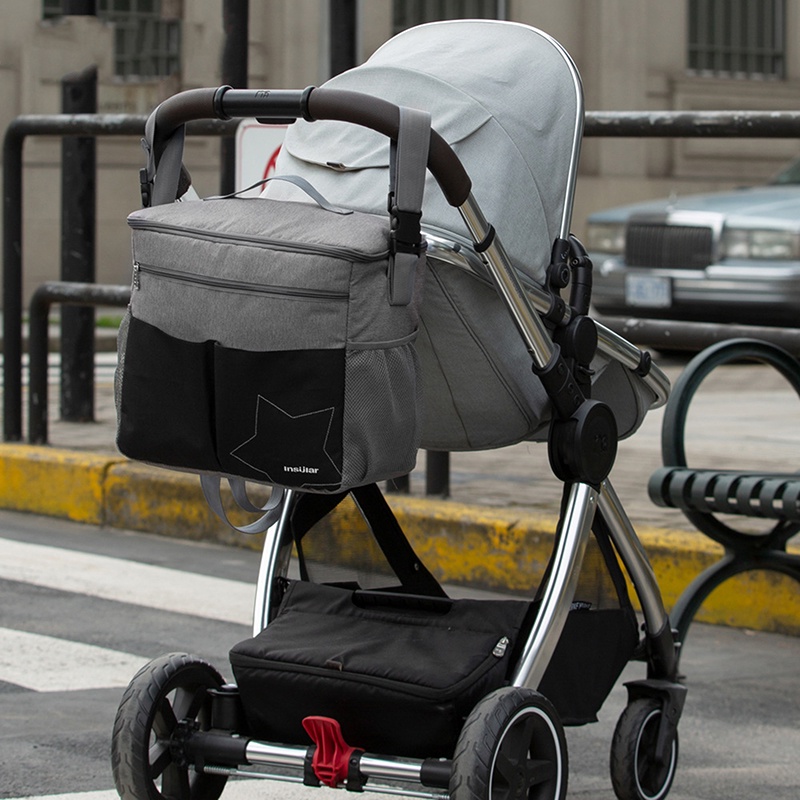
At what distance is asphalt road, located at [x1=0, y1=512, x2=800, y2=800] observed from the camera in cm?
370

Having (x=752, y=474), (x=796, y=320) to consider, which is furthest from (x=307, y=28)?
(x=752, y=474)

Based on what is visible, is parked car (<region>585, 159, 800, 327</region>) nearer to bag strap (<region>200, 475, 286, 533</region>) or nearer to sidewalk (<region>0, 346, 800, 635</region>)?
sidewalk (<region>0, 346, 800, 635</region>)

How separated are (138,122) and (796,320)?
5.63m

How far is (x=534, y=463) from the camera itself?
731 cm

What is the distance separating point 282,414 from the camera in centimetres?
280

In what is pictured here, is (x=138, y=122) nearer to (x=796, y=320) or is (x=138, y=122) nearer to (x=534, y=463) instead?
(x=534, y=463)

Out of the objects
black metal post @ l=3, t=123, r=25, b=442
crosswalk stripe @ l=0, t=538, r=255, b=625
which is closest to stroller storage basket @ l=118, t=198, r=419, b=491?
crosswalk stripe @ l=0, t=538, r=255, b=625

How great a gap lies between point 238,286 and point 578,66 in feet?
55.2

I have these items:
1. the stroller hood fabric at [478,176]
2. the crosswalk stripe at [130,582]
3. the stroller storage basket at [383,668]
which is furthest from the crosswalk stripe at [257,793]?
the crosswalk stripe at [130,582]

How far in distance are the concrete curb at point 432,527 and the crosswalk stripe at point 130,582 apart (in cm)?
49

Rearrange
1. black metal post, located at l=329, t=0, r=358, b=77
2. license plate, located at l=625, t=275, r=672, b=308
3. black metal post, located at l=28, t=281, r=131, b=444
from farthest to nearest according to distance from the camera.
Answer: license plate, located at l=625, t=275, r=672, b=308
black metal post, located at l=28, t=281, r=131, b=444
black metal post, located at l=329, t=0, r=358, b=77

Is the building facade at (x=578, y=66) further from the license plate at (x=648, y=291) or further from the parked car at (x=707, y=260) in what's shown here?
the license plate at (x=648, y=291)

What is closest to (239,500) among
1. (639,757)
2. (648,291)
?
(639,757)

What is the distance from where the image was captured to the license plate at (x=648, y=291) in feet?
37.4
